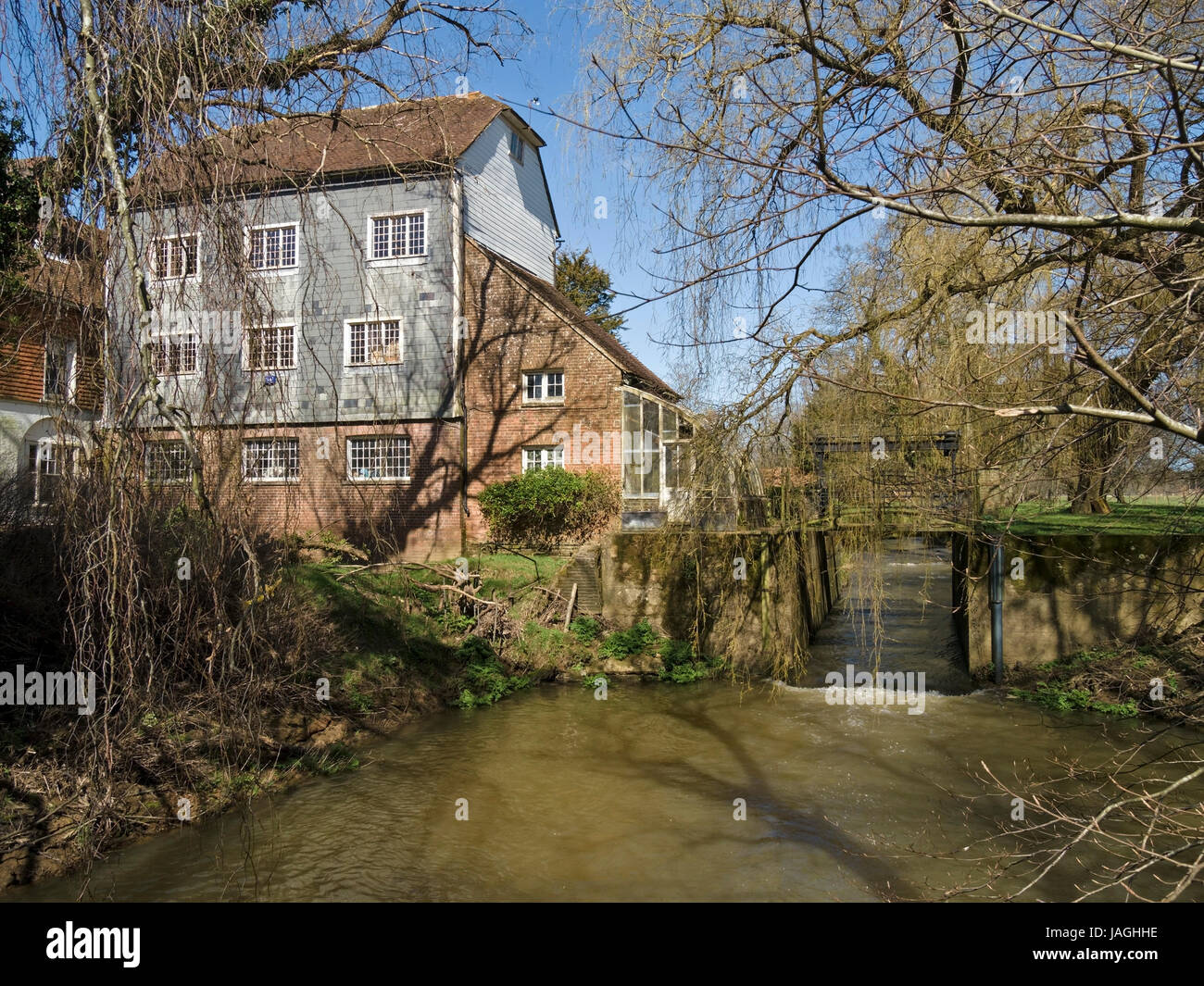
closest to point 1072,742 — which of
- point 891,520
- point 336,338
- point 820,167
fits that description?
point 891,520

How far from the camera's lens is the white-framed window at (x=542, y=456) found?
2044cm

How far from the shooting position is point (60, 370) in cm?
489

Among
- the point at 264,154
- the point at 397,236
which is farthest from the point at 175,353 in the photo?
the point at 397,236

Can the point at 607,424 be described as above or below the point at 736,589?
above

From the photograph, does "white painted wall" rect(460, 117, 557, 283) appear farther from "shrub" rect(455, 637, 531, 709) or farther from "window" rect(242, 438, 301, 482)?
"window" rect(242, 438, 301, 482)

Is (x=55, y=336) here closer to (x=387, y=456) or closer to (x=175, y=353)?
(x=175, y=353)

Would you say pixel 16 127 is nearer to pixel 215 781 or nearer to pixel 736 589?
pixel 215 781

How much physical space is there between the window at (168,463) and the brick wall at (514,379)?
15.1m

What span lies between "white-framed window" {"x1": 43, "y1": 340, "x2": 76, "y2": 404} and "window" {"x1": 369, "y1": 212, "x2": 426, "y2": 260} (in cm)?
1678

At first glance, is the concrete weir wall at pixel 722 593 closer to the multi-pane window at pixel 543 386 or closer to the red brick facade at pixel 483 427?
the red brick facade at pixel 483 427

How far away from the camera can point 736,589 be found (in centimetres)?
1612

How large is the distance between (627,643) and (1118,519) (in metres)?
11.6
